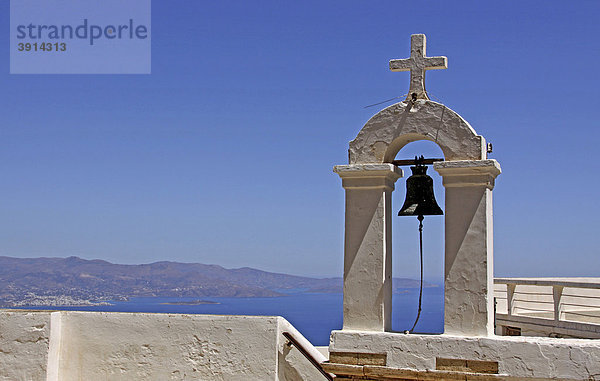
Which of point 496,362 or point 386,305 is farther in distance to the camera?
point 386,305

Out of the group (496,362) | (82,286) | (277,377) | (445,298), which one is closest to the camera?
(496,362)

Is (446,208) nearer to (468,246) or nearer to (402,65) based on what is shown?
(468,246)

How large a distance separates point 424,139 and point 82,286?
84170 mm

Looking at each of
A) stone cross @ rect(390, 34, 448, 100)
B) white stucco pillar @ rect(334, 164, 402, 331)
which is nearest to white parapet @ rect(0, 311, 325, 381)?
white stucco pillar @ rect(334, 164, 402, 331)

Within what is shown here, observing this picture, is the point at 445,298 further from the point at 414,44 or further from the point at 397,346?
the point at 414,44

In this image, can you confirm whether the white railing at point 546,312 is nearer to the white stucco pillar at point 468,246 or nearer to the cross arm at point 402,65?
the white stucco pillar at point 468,246

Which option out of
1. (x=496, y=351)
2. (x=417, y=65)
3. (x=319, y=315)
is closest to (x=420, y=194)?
(x=417, y=65)

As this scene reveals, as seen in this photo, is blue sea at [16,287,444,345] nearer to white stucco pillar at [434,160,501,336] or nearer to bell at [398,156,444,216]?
white stucco pillar at [434,160,501,336]

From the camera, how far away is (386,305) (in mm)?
5691

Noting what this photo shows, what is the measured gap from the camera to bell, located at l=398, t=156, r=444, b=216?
5883 millimetres

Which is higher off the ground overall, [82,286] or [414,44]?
[414,44]

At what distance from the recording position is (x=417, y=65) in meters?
5.66

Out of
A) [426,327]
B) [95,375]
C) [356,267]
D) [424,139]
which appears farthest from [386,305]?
[95,375]

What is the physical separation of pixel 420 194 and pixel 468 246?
2.28 feet
